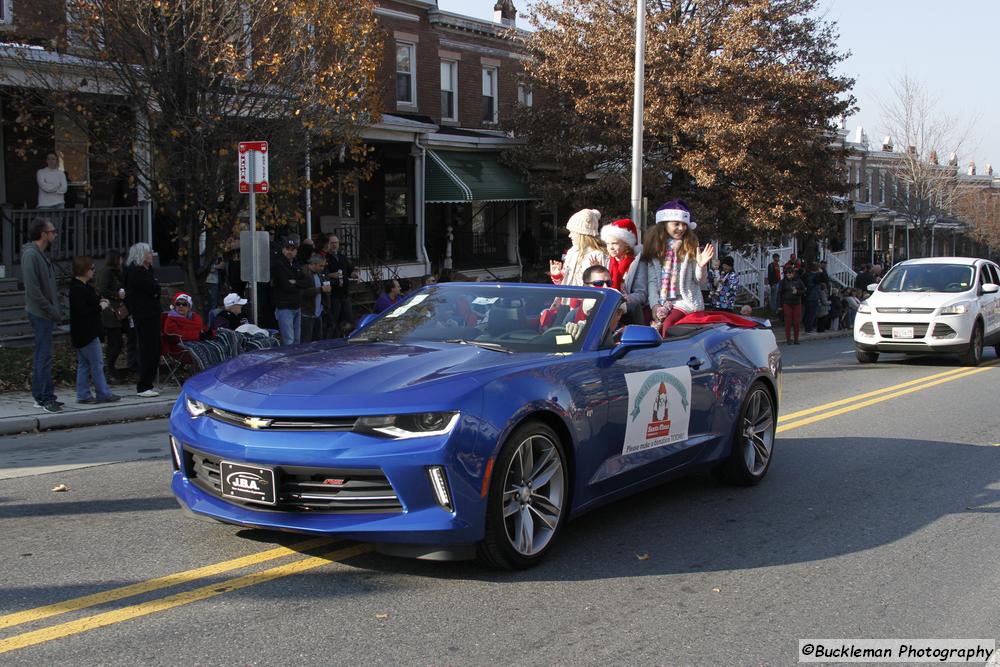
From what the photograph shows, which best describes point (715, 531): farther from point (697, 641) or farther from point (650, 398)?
point (697, 641)

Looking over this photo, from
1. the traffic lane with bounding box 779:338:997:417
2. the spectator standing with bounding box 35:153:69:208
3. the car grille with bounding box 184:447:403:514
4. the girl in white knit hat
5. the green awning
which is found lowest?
the traffic lane with bounding box 779:338:997:417

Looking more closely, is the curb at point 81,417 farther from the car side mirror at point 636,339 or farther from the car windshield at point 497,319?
the car side mirror at point 636,339

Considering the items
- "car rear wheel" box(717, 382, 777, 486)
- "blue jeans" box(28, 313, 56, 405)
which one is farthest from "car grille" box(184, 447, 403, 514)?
"blue jeans" box(28, 313, 56, 405)

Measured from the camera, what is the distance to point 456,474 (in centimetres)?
455

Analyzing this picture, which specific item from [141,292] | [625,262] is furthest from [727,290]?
[141,292]

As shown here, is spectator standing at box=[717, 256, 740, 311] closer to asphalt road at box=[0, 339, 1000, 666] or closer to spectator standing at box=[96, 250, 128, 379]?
asphalt road at box=[0, 339, 1000, 666]

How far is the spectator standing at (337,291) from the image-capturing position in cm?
1525

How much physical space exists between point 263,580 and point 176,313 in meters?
8.07

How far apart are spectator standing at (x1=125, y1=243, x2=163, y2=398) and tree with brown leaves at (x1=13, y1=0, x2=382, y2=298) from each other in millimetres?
2453

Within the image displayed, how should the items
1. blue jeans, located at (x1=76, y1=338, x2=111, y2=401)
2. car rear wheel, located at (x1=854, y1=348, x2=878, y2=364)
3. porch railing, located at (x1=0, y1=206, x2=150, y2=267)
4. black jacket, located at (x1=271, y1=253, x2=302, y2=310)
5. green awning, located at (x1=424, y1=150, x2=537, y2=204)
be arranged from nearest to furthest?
blue jeans, located at (x1=76, y1=338, x2=111, y2=401), black jacket, located at (x1=271, y1=253, x2=302, y2=310), porch railing, located at (x1=0, y1=206, x2=150, y2=267), car rear wheel, located at (x1=854, y1=348, x2=878, y2=364), green awning, located at (x1=424, y1=150, x2=537, y2=204)

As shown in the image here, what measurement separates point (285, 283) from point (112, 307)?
222cm

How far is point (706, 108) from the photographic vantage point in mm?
23094

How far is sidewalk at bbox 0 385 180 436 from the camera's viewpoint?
978 centimetres

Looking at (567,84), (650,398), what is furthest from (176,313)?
(567,84)
